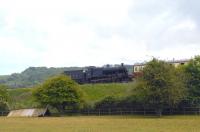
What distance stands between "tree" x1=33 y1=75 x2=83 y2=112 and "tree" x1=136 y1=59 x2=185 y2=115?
46.8 ft

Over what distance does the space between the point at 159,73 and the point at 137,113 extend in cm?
1117

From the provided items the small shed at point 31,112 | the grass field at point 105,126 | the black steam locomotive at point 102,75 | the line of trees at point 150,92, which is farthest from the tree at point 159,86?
the black steam locomotive at point 102,75

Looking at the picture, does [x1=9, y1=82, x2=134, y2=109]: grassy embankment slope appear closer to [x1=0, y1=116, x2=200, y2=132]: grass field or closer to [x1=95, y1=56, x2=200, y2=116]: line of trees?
[x1=95, y1=56, x2=200, y2=116]: line of trees

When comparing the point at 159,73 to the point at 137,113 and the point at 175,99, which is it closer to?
the point at 175,99

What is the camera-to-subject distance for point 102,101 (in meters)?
89.0

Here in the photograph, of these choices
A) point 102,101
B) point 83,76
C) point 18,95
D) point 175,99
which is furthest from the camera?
point 18,95

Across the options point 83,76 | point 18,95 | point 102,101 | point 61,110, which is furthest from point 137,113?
point 18,95

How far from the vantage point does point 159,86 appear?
75375 mm

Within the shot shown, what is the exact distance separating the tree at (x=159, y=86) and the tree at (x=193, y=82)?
245 cm

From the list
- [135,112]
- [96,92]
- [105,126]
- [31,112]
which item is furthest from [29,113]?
[105,126]

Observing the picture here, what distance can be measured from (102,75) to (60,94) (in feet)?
71.9

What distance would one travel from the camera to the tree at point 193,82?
7938cm

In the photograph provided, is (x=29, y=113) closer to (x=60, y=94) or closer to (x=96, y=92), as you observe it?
(x=60, y=94)

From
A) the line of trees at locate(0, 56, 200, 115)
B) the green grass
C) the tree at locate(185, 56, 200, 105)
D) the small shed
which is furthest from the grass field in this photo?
the green grass
